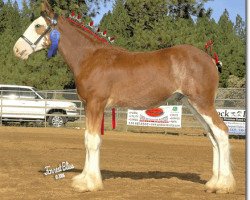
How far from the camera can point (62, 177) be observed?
8.69 metres

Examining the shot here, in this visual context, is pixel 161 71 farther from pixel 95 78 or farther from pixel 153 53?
pixel 95 78

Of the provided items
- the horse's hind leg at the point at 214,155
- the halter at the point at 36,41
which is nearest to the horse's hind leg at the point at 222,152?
the horse's hind leg at the point at 214,155

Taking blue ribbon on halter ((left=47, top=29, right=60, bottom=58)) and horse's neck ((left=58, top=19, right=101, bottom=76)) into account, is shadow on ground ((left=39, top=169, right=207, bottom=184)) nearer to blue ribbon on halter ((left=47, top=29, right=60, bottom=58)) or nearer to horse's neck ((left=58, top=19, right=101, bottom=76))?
horse's neck ((left=58, top=19, right=101, bottom=76))

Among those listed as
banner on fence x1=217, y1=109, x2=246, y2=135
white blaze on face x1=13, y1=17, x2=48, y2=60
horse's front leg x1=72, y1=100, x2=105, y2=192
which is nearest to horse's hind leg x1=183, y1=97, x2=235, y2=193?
horse's front leg x1=72, y1=100, x2=105, y2=192

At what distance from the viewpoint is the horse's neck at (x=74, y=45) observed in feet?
26.4

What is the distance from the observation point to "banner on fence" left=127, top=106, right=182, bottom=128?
78.8 ft

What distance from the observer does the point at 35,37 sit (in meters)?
8.22

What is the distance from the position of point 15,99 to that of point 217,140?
20114 mm

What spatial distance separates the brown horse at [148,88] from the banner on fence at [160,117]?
16.1m

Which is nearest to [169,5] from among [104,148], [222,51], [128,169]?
[222,51]

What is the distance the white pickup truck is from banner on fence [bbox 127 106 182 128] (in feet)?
11.4

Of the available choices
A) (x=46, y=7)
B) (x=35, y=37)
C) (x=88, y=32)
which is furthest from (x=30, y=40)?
(x=88, y=32)

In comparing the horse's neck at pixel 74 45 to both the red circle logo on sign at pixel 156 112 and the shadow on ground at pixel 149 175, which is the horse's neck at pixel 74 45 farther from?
the red circle logo on sign at pixel 156 112

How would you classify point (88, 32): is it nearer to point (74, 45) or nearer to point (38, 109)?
point (74, 45)
